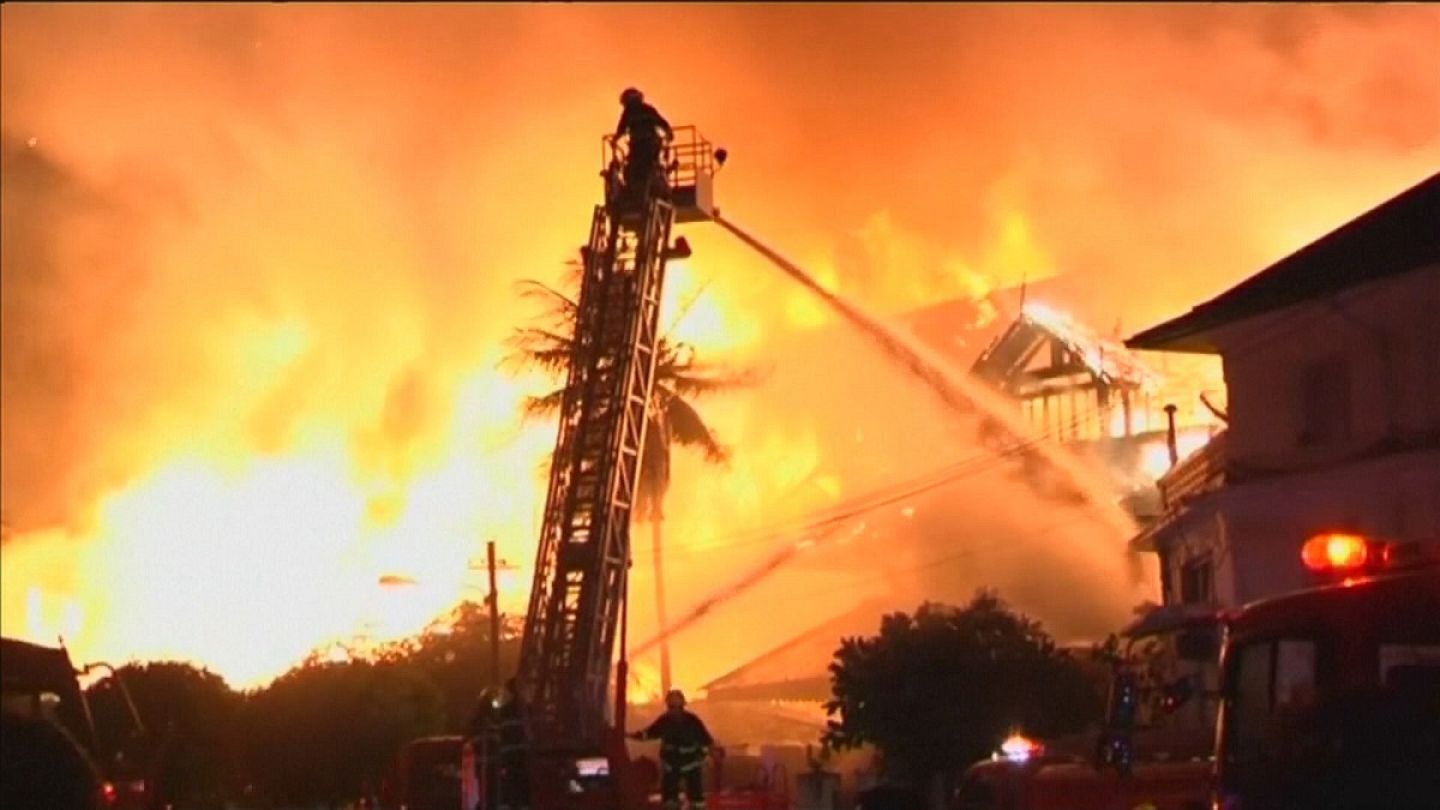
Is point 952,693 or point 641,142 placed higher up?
point 641,142

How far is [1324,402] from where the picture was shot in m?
26.1

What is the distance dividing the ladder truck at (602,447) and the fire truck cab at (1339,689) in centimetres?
1523

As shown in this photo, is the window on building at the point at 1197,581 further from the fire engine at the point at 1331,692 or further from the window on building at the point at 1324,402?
the fire engine at the point at 1331,692

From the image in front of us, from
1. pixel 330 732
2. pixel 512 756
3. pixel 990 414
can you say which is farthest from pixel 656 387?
pixel 512 756

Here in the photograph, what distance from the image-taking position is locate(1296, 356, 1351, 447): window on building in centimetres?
2548

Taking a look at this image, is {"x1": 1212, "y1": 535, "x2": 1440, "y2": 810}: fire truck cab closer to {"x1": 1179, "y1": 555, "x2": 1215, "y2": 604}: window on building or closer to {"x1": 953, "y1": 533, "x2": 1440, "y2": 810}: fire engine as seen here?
{"x1": 953, "y1": 533, "x2": 1440, "y2": 810}: fire engine

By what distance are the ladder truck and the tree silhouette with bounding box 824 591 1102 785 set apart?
4.03 meters

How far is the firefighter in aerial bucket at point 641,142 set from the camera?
2834cm

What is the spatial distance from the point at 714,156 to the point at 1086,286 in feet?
89.2

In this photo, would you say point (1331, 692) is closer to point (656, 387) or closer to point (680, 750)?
point (680, 750)

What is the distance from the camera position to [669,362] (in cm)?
4400

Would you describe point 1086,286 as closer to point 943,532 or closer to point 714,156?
point 943,532

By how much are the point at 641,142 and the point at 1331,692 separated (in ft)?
63.0

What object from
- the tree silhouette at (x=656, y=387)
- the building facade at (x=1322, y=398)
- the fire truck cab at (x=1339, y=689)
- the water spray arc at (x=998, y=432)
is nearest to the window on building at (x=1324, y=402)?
the building facade at (x=1322, y=398)
